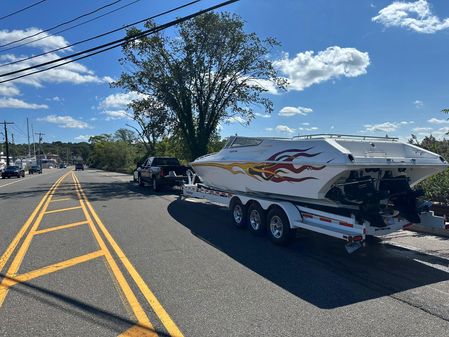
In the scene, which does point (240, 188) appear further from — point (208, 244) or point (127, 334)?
point (127, 334)

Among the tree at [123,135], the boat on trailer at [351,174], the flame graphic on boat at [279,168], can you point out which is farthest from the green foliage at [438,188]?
the tree at [123,135]

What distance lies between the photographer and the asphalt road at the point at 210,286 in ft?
13.3

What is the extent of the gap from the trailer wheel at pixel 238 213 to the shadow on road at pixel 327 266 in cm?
24

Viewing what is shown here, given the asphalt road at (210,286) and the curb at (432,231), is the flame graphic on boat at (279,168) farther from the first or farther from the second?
the curb at (432,231)

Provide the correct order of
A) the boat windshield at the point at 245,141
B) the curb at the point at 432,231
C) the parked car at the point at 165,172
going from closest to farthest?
the curb at the point at 432,231, the boat windshield at the point at 245,141, the parked car at the point at 165,172

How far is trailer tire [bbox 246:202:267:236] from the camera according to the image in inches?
328

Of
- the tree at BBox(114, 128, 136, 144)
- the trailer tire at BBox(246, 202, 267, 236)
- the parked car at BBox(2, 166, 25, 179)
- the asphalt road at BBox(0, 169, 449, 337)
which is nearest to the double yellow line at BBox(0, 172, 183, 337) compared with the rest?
the asphalt road at BBox(0, 169, 449, 337)

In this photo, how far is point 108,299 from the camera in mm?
4734

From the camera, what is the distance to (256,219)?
8.62 m

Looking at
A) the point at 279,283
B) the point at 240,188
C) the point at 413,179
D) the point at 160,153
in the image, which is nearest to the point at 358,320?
the point at 279,283

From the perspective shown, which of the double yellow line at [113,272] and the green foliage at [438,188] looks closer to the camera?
the double yellow line at [113,272]

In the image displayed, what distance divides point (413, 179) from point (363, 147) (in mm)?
1790

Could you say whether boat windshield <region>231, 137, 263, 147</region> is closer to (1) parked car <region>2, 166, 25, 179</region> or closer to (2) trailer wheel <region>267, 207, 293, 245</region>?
(2) trailer wheel <region>267, 207, 293, 245</region>

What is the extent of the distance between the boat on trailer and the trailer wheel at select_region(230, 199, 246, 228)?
79 cm
